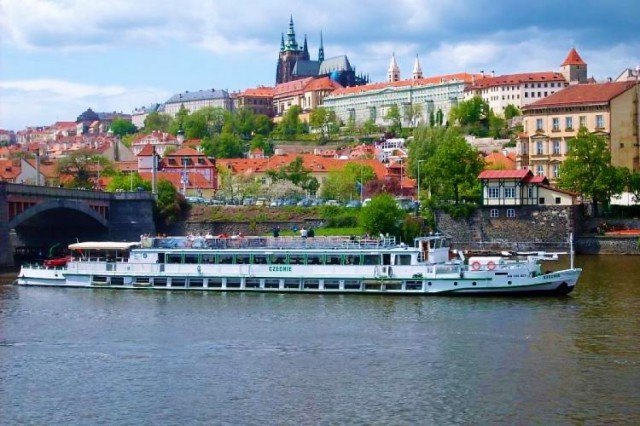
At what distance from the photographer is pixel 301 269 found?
190 ft

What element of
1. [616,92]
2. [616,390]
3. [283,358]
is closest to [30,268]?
[283,358]

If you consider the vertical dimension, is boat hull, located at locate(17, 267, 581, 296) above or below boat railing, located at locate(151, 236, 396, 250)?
below

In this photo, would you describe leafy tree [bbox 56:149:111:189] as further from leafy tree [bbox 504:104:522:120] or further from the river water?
leafy tree [bbox 504:104:522:120]

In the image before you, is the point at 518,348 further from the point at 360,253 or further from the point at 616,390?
the point at 360,253

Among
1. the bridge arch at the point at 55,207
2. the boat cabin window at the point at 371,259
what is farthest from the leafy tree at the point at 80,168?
the boat cabin window at the point at 371,259

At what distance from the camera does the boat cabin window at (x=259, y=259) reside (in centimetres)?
5916

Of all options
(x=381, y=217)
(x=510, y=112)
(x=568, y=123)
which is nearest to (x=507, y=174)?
(x=381, y=217)

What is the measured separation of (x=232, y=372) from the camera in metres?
37.9

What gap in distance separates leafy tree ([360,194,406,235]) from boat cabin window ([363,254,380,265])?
2510 centimetres

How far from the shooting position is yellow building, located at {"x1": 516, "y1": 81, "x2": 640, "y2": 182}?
325ft

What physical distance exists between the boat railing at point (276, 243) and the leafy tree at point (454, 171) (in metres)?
31.1

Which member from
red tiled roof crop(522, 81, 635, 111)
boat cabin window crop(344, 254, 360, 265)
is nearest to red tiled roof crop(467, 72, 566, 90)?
red tiled roof crop(522, 81, 635, 111)

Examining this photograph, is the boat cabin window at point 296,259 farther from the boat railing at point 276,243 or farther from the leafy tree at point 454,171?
the leafy tree at point 454,171

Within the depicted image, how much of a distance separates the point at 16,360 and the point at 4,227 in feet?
105
